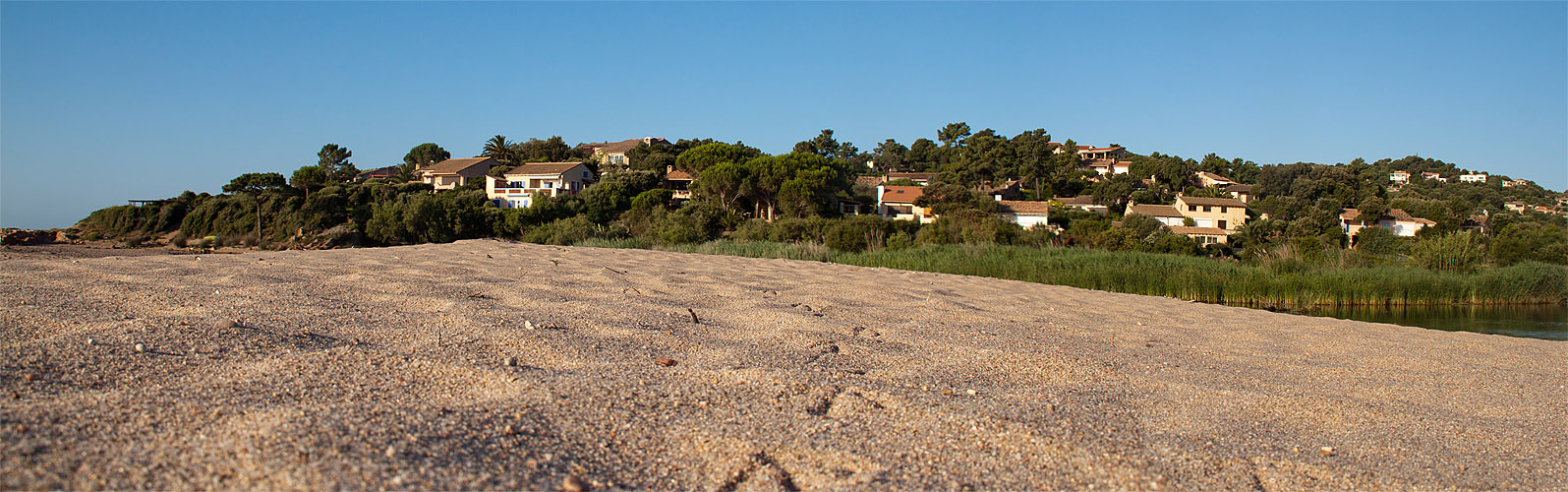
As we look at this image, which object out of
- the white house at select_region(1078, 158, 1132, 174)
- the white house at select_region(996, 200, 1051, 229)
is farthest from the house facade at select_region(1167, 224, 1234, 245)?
the white house at select_region(1078, 158, 1132, 174)

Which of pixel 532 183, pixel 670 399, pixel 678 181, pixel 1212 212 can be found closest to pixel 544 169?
pixel 532 183

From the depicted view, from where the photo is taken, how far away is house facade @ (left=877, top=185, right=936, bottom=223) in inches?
1705

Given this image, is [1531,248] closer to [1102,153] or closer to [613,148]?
[613,148]

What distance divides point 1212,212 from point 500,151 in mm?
45156

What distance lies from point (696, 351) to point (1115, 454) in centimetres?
185

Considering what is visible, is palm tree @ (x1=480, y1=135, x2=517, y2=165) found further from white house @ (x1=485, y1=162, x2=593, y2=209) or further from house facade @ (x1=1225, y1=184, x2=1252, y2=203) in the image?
house facade @ (x1=1225, y1=184, x2=1252, y2=203)

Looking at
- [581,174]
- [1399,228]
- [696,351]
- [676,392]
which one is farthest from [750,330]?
[1399,228]

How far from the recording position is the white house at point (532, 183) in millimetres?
42938

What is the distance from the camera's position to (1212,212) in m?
44.1

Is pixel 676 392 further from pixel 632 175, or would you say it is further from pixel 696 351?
pixel 632 175

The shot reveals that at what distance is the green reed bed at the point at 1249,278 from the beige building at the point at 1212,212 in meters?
32.1

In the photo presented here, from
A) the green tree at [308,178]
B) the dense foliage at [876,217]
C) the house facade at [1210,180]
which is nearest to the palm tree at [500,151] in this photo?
the dense foliage at [876,217]

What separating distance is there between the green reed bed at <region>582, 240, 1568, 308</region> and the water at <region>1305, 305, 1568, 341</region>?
33 cm

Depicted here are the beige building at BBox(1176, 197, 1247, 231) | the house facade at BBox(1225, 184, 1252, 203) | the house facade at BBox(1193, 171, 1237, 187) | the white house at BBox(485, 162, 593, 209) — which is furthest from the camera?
the house facade at BBox(1193, 171, 1237, 187)
